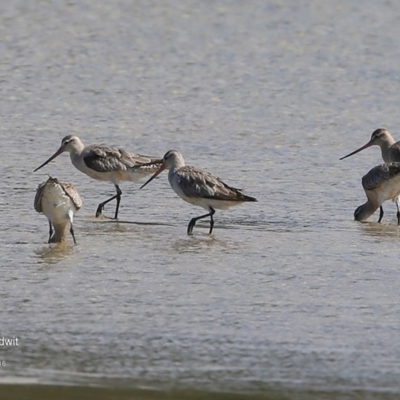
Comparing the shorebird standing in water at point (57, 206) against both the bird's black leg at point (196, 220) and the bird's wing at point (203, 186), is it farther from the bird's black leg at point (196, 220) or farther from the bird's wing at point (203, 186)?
the bird's wing at point (203, 186)

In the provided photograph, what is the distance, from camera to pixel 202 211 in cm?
1028

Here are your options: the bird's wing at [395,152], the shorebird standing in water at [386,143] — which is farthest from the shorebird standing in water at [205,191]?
the bird's wing at [395,152]

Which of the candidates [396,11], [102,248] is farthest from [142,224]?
[396,11]

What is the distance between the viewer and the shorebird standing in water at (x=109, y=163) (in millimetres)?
10695

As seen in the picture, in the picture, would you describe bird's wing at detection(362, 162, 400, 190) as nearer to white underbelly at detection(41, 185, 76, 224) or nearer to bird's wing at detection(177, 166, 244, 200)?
bird's wing at detection(177, 166, 244, 200)

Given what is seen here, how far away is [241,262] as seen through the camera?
314 inches

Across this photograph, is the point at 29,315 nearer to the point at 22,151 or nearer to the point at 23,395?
the point at 23,395

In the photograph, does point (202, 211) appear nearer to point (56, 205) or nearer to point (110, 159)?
point (110, 159)

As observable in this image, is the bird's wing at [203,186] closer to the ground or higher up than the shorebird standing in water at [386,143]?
closer to the ground

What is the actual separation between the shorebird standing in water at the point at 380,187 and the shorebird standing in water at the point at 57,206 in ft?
8.67

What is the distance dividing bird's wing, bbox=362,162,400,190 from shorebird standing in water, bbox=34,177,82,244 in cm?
293

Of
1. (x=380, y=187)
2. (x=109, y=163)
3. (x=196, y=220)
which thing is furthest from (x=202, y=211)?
(x=380, y=187)

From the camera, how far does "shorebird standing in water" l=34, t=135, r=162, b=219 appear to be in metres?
10.7

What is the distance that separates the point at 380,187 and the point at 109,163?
250 centimetres
